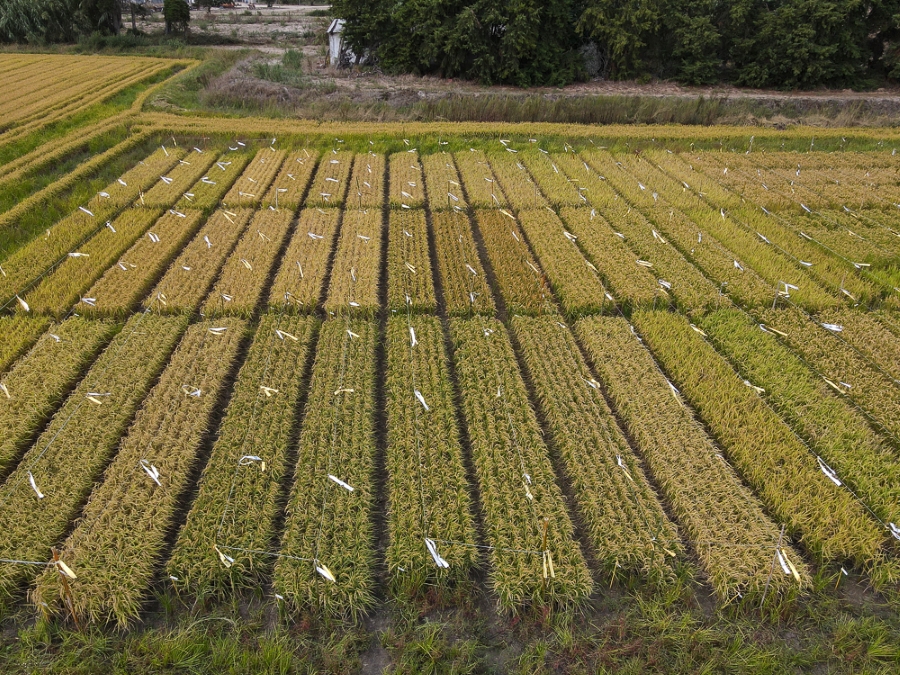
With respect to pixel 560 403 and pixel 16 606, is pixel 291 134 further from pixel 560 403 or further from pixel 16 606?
pixel 16 606

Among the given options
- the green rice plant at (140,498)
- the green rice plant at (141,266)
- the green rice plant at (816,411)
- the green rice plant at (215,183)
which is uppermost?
the green rice plant at (215,183)

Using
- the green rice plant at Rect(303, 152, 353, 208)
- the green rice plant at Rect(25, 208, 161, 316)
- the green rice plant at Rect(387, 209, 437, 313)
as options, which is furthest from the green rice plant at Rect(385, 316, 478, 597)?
the green rice plant at Rect(303, 152, 353, 208)

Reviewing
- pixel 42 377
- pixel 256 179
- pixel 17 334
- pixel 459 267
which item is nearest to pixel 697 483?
pixel 459 267

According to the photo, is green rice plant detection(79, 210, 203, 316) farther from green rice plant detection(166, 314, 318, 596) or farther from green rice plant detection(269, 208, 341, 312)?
green rice plant detection(166, 314, 318, 596)

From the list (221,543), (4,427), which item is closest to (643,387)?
(221,543)

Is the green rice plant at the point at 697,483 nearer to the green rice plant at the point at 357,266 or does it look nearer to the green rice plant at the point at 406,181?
the green rice plant at the point at 357,266

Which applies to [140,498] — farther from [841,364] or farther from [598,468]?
[841,364]

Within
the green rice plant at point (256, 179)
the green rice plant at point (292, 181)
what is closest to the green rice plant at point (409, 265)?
the green rice plant at point (292, 181)
